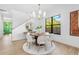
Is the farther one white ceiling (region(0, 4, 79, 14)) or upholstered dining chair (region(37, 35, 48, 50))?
upholstered dining chair (region(37, 35, 48, 50))

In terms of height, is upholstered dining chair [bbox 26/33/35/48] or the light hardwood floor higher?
upholstered dining chair [bbox 26/33/35/48]

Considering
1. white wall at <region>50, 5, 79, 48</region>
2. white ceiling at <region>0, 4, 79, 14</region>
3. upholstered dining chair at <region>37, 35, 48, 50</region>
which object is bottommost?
upholstered dining chair at <region>37, 35, 48, 50</region>

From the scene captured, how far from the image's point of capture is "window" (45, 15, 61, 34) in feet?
6.70

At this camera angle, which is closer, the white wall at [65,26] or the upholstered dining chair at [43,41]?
the white wall at [65,26]

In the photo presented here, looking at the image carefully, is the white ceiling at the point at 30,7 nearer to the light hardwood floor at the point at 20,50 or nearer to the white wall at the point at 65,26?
the white wall at the point at 65,26

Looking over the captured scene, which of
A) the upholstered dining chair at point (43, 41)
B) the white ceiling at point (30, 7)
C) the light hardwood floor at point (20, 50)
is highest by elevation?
the white ceiling at point (30, 7)

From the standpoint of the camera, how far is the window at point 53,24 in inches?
80.4

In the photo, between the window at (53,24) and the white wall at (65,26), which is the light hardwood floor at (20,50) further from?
the window at (53,24)

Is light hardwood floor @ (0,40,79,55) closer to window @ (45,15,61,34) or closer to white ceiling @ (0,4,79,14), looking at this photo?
window @ (45,15,61,34)

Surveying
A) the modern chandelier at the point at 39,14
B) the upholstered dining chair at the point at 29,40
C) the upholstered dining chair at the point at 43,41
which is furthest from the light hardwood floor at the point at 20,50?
the modern chandelier at the point at 39,14

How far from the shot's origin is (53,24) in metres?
2.09

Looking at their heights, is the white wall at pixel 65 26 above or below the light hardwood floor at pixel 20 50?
above

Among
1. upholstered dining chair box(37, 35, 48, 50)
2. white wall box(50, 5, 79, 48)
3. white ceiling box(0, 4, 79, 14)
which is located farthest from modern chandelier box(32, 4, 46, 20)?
upholstered dining chair box(37, 35, 48, 50)
